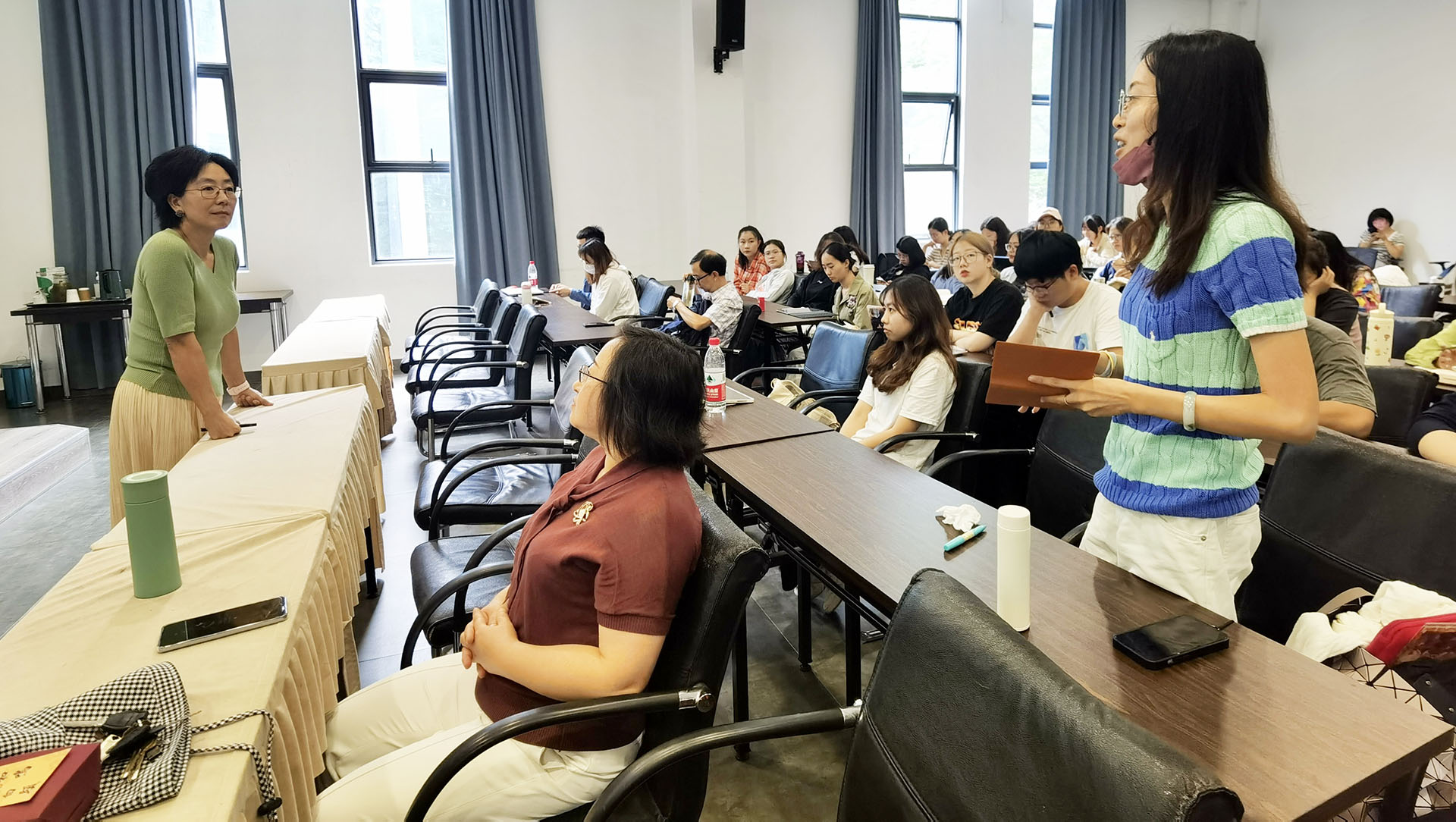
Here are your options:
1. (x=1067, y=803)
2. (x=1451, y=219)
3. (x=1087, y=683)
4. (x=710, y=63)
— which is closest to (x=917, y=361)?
(x=1087, y=683)

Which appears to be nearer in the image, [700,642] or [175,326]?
[700,642]

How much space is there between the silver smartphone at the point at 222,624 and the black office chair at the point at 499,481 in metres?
1.10

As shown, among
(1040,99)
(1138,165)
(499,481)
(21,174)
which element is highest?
(1040,99)

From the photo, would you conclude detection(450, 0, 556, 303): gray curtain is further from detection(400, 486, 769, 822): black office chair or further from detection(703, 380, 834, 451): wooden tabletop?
detection(400, 486, 769, 822): black office chair

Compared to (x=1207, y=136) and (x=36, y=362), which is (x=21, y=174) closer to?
(x=36, y=362)

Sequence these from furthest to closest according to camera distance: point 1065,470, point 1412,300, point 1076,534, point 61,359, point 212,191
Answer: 1. point 61,359
2. point 1412,300
3. point 212,191
4. point 1065,470
5. point 1076,534

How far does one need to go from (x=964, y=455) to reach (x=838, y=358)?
1114 mm

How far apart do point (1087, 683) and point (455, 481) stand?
1.85 m

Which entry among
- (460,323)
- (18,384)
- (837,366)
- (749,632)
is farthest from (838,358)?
(18,384)

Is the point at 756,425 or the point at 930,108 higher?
the point at 930,108

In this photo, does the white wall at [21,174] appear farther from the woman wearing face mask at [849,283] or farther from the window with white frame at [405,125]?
the woman wearing face mask at [849,283]

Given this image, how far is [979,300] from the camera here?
3.78 metres

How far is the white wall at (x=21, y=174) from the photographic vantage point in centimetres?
600

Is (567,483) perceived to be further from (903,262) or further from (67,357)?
(67,357)
